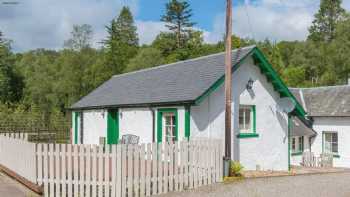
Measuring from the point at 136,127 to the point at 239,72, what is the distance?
5.11 metres

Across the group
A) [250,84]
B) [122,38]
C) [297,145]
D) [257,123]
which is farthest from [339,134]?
[122,38]

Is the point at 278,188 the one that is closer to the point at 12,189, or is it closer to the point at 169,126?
the point at 169,126

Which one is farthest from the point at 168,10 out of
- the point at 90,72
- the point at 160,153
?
the point at 160,153

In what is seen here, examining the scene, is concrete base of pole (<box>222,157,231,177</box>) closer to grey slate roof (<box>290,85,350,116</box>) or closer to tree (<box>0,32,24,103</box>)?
grey slate roof (<box>290,85,350,116</box>)

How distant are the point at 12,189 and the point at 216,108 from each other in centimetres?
760

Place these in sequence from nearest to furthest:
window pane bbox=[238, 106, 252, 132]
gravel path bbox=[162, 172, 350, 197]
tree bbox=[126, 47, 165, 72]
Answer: gravel path bbox=[162, 172, 350, 197] → window pane bbox=[238, 106, 252, 132] → tree bbox=[126, 47, 165, 72]

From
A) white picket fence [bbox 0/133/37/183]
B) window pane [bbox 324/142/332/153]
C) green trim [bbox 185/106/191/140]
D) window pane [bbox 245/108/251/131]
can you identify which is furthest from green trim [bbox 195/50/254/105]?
window pane [bbox 324/142/332/153]

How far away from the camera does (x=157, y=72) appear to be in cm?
2031

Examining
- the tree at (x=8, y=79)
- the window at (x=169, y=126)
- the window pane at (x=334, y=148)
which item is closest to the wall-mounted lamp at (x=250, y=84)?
the window at (x=169, y=126)

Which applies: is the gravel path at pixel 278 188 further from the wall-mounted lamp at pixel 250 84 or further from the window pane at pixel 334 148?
the window pane at pixel 334 148

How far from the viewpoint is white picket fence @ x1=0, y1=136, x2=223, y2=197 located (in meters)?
9.29

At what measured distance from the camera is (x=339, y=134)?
23812mm

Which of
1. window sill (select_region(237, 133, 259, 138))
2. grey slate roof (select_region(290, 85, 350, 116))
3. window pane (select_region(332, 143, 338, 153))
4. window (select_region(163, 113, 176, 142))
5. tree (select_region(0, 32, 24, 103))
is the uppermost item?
tree (select_region(0, 32, 24, 103))

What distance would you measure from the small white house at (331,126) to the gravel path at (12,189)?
17.4 metres
